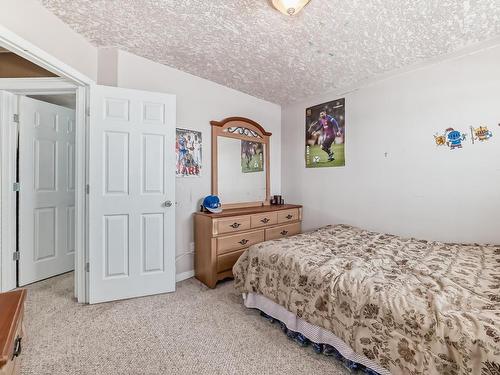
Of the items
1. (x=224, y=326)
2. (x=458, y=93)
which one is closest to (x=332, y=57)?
(x=458, y=93)

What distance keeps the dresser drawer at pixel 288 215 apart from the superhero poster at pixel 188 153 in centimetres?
124

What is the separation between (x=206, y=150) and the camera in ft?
9.55

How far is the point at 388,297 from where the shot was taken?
121 cm

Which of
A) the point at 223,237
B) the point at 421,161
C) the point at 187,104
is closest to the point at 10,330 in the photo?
the point at 223,237

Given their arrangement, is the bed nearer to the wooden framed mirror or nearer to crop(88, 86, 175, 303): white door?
crop(88, 86, 175, 303): white door

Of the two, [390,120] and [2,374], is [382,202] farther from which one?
[2,374]

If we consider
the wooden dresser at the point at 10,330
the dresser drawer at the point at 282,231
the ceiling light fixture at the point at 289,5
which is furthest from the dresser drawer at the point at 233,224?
the ceiling light fixture at the point at 289,5

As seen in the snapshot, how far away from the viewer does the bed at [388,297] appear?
37.8 inches

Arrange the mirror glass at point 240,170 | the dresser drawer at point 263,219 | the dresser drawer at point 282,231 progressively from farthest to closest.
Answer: the mirror glass at point 240,170 < the dresser drawer at point 282,231 < the dresser drawer at point 263,219

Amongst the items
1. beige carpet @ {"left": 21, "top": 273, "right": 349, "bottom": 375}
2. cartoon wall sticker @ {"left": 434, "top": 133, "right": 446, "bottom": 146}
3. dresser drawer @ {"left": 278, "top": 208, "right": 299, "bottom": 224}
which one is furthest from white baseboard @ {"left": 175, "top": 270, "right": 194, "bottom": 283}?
cartoon wall sticker @ {"left": 434, "top": 133, "right": 446, "bottom": 146}

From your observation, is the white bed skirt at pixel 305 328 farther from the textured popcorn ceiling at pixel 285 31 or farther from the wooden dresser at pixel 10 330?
the textured popcorn ceiling at pixel 285 31

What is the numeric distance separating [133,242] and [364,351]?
81.1 inches

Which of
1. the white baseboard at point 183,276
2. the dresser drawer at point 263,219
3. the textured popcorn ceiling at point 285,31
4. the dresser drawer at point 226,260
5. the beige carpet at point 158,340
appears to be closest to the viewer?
the beige carpet at point 158,340

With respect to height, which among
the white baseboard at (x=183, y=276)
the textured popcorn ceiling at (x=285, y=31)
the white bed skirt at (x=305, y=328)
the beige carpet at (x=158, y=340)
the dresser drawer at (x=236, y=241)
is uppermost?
the textured popcorn ceiling at (x=285, y=31)
